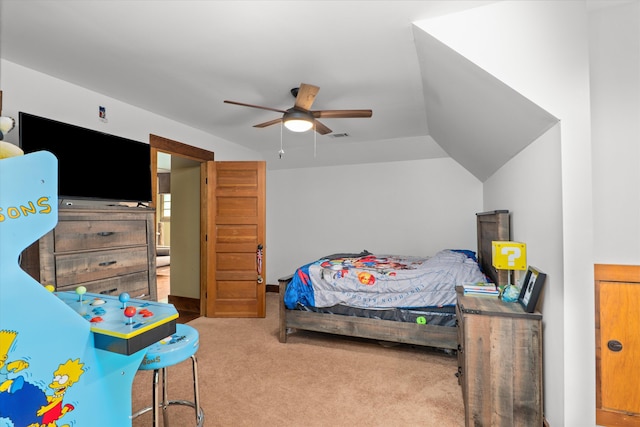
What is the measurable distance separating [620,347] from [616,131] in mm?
1133

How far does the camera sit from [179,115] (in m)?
3.61

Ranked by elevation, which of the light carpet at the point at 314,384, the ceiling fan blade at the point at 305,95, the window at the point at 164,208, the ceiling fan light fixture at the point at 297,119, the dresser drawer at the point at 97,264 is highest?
the ceiling fan blade at the point at 305,95

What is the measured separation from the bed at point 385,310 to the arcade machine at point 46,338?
6.64 feet

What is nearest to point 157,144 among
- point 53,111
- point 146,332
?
point 53,111

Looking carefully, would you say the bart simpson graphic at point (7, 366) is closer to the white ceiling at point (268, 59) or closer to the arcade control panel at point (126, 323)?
the arcade control panel at point (126, 323)

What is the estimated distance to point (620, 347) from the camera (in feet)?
5.34

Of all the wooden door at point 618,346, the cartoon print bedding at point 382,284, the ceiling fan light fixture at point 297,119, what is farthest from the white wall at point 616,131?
the ceiling fan light fixture at point 297,119

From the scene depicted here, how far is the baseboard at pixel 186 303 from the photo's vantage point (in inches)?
177

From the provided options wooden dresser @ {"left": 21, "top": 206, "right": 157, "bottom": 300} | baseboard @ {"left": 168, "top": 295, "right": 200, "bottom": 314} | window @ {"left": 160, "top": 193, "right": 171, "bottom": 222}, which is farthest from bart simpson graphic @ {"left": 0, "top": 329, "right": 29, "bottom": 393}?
window @ {"left": 160, "top": 193, "right": 171, "bottom": 222}

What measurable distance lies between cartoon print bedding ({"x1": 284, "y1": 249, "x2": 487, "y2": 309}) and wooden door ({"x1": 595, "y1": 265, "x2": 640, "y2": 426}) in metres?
1.17

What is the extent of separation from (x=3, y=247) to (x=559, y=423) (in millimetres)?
2516

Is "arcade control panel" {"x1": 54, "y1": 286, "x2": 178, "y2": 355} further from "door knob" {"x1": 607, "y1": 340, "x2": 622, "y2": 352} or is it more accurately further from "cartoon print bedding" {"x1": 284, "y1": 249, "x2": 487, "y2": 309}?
"door knob" {"x1": 607, "y1": 340, "x2": 622, "y2": 352}

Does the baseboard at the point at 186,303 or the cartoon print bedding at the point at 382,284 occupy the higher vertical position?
the cartoon print bedding at the point at 382,284

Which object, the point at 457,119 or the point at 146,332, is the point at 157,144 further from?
the point at 457,119
